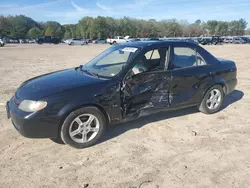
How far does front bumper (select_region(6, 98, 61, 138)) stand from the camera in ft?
11.1

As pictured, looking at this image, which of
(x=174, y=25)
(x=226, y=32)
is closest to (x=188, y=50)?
(x=174, y=25)

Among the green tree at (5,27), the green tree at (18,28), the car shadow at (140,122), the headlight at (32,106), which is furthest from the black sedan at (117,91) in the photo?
the green tree at (18,28)

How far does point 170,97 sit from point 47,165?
8.19ft

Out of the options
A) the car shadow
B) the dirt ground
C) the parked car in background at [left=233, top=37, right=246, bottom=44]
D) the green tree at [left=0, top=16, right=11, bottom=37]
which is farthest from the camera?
the green tree at [left=0, top=16, right=11, bottom=37]

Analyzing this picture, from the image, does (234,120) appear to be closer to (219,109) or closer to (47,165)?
(219,109)

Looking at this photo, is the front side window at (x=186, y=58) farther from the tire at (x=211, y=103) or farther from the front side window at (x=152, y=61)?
the tire at (x=211, y=103)

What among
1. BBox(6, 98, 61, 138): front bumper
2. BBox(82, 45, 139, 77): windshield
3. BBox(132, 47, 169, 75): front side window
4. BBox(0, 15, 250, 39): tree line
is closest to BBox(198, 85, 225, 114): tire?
BBox(132, 47, 169, 75): front side window

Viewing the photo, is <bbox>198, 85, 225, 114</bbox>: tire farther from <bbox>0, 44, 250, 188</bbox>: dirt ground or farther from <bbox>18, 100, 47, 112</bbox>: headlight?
<bbox>18, 100, 47, 112</bbox>: headlight

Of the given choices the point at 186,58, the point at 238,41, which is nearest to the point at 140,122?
the point at 186,58

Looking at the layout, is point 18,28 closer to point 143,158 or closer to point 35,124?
point 35,124

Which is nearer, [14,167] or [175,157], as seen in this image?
[14,167]

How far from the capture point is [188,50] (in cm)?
492

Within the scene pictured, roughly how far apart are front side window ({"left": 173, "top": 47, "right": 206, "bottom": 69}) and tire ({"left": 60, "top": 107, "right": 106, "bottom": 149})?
1837mm

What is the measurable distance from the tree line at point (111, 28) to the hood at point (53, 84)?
323 ft
